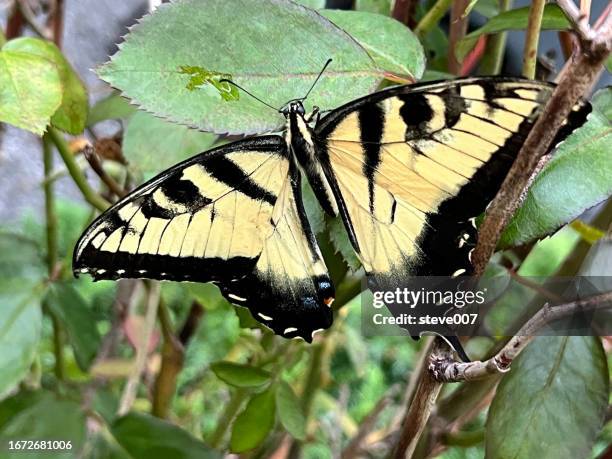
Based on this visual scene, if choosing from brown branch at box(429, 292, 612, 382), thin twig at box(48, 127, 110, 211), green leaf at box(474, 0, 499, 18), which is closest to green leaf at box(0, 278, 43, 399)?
thin twig at box(48, 127, 110, 211)

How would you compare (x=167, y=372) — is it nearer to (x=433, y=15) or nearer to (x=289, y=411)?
(x=289, y=411)

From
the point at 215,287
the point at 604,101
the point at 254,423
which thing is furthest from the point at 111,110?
the point at 604,101

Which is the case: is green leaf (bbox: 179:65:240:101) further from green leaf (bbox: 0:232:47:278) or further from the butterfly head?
green leaf (bbox: 0:232:47:278)

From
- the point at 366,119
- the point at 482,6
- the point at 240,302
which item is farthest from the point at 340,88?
the point at 482,6

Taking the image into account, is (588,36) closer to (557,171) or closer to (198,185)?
(557,171)

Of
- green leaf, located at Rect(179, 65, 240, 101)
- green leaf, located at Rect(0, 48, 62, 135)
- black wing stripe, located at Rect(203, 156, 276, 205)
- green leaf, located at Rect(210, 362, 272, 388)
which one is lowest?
green leaf, located at Rect(210, 362, 272, 388)

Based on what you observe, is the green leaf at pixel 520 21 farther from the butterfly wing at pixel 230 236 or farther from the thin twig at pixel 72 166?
the thin twig at pixel 72 166

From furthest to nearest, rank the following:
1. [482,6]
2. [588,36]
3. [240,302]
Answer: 1. [482,6]
2. [240,302]
3. [588,36]

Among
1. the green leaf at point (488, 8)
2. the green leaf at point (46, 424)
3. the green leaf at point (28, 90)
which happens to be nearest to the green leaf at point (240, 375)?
the green leaf at point (46, 424)
